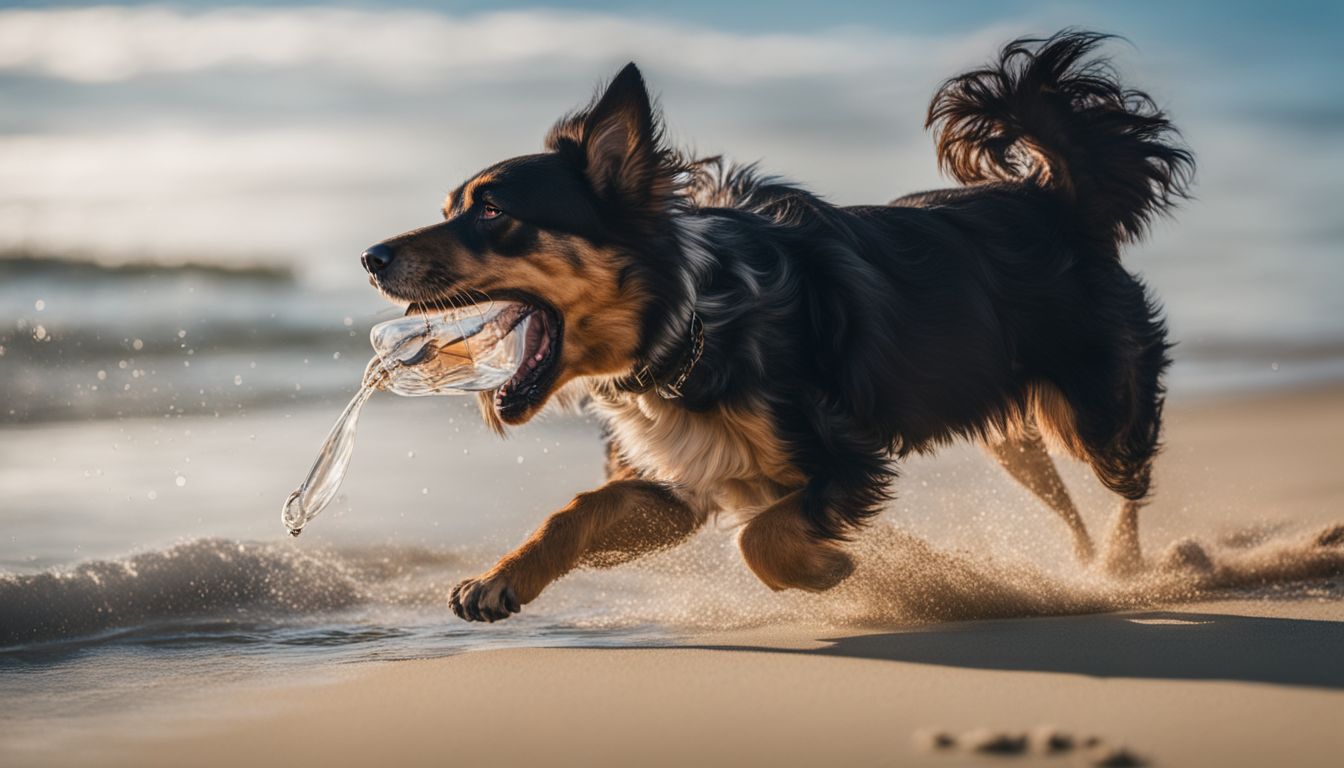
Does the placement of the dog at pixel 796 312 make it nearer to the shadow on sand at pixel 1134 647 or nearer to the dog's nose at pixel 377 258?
the dog's nose at pixel 377 258

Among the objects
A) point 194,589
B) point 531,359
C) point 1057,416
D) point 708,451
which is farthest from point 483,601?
point 1057,416

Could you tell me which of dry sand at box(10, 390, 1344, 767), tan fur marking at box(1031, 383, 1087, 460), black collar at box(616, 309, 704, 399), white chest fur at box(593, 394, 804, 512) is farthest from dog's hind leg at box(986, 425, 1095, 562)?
black collar at box(616, 309, 704, 399)

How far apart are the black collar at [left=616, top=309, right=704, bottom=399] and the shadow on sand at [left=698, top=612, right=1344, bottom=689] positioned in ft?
2.69

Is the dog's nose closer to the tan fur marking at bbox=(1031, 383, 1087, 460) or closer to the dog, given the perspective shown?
the dog

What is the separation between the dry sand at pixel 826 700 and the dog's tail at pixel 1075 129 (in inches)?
64.1

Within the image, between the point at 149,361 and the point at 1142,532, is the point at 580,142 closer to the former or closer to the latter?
the point at 1142,532

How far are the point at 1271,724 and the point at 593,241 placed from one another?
7.52 feet

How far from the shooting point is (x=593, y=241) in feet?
14.3

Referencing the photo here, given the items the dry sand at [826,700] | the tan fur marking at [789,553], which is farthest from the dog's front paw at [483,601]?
the tan fur marking at [789,553]

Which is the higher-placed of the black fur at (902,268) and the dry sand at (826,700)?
the black fur at (902,268)

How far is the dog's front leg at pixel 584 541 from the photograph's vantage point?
13.8 ft

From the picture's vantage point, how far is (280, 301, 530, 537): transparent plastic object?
4.37 meters

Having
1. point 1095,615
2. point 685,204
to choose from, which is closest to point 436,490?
point 685,204

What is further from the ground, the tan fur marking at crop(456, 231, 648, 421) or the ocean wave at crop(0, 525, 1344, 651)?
the tan fur marking at crop(456, 231, 648, 421)
